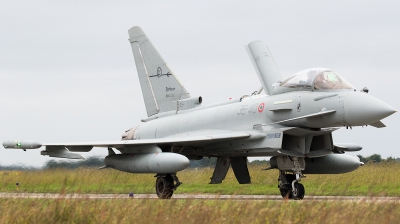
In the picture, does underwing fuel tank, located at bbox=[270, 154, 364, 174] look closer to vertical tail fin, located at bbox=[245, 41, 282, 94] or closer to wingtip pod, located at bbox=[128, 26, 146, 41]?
vertical tail fin, located at bbox=[245, 41, 282, 94]

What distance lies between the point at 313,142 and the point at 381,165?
386 inches

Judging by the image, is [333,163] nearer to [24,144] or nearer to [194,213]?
[24,144]

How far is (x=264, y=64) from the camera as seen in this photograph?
16.5 meters

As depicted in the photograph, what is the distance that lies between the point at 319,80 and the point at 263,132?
169 centimetres

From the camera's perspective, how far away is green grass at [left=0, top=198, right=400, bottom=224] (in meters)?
7.51

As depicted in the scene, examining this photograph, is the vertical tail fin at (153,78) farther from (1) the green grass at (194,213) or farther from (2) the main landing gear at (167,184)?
(1) the green grass at (194,213)

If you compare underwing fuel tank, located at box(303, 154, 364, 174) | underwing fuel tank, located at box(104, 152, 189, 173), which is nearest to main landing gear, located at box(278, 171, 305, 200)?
underwing fuel tank, located at box(303, 154, 364, 174)

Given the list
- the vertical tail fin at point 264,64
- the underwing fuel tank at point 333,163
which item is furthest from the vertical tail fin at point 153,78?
the underwing fuel tank at point 333,163

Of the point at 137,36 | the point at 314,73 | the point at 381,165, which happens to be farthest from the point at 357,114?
the point at 381,165

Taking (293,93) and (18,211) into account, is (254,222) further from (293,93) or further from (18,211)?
(293,93)

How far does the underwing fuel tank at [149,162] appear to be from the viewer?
1441 cm

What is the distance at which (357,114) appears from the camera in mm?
13359

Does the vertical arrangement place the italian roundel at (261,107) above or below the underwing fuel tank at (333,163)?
above

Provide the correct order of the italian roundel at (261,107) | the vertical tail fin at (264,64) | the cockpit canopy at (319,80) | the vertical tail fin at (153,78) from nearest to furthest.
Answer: the cockpit canopy at (319,80)
the italian roundel at (261,107)
the vertical tail fin at (264,64)
the vertical tail fin at (153,78)
